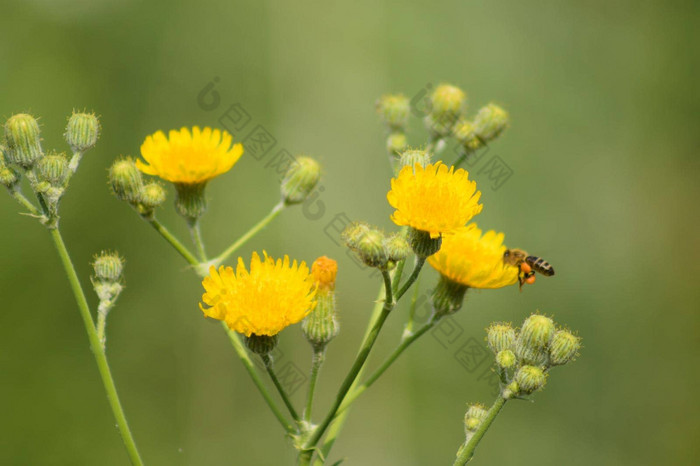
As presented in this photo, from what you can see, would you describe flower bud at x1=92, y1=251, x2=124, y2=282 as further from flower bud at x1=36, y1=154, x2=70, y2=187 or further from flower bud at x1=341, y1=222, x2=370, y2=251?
flower bud at x1=341, y1=222, x2=370, y2=251

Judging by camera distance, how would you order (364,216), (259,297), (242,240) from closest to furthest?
(259,297)
(242,240)
(364,216)

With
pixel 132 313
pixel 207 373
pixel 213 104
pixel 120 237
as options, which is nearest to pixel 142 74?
pixel 213 104

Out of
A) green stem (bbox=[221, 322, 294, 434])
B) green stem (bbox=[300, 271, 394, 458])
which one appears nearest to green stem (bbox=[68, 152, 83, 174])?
green stem (bbox=[221, 322, 294, 434])

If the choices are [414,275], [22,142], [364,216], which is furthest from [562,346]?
[364,216]

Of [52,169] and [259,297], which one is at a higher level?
[259,297]

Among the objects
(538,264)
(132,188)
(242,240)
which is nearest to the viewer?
(132,188)

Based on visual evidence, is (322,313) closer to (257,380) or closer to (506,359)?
(257,380)

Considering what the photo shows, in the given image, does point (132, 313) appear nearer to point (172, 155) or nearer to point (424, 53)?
point (172, 155)

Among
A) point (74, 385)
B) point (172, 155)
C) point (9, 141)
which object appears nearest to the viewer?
point (9, 141)
